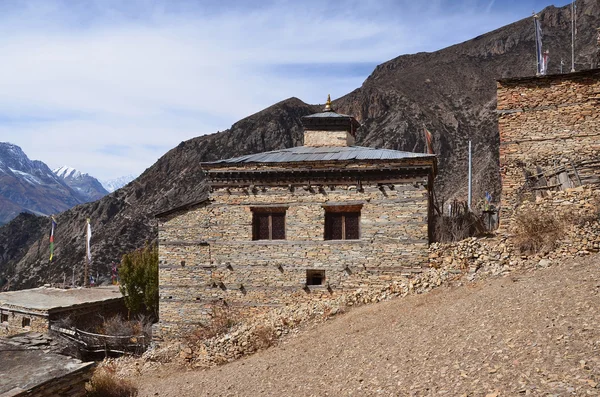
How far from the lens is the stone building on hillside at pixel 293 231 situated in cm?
1830

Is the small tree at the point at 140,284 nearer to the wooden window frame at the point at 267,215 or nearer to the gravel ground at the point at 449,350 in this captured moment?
the wooden window frame at the point at 267,215

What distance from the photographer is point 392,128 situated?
83.6 metres

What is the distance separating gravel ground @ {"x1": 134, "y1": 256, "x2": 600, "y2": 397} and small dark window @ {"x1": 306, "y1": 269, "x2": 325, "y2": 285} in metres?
2.61

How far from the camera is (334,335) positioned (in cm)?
1440

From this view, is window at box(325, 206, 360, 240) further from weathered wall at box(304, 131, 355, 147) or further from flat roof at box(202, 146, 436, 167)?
weathered wall at box(304, 131, 355, 147)

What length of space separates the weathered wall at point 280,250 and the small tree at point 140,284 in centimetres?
574

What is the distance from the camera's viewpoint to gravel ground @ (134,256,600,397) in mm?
8453

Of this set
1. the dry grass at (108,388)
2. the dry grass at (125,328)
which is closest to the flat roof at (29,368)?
the dry grass at (108,388)

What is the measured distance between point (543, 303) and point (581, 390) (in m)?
4.00

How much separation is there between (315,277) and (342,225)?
2.17 meters

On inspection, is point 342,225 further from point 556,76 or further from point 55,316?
point 55,316

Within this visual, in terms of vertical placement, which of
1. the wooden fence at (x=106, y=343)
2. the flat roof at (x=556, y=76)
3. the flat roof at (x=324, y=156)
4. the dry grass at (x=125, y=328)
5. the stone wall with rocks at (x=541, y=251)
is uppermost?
the flat roof at (x=556, y=76)

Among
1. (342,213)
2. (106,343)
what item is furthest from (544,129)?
(106,343)

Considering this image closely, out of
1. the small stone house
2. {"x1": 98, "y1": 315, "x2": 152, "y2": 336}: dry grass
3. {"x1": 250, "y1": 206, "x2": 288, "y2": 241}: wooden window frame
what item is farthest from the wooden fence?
{"x1": 250, "y1": 206, "x2": 288, "y2": 241}: wooden window frame
